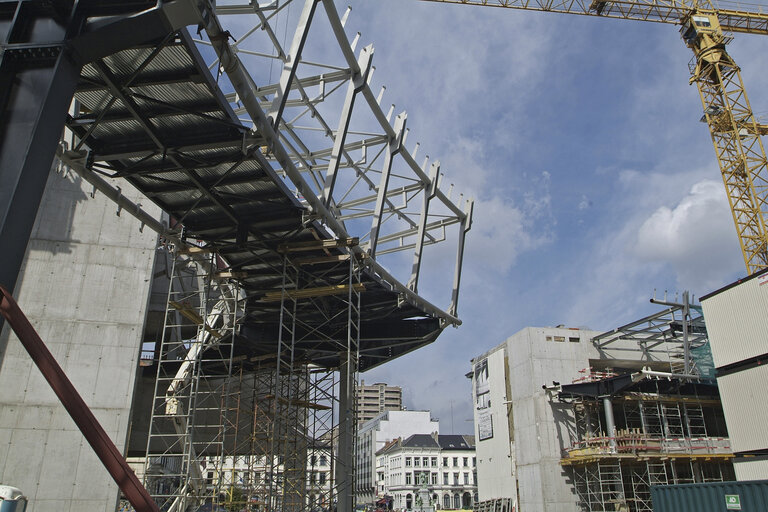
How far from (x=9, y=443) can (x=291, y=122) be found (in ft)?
61.7

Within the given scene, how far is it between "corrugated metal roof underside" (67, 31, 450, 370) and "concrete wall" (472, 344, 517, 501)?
23958 millimetres

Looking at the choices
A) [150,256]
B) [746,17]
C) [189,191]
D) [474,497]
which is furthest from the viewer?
[474,497]

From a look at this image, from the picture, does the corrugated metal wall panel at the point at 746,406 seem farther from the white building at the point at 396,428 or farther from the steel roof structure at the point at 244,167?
the white building at the point at 396,428

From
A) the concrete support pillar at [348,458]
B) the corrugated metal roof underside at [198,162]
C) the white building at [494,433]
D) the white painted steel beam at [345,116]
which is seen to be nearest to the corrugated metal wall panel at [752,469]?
the corrugated metal roof underside at [198,162]

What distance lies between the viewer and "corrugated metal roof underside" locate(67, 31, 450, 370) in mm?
14734

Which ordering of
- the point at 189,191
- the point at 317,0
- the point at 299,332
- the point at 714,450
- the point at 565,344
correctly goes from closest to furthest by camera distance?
the point at 317,0 < the point at 189,191 < the point at 299,332 < the point at 714,450 < the point at 565,344

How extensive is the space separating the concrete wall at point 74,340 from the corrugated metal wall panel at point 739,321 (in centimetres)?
2901

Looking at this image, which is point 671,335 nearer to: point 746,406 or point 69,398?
point 746,406

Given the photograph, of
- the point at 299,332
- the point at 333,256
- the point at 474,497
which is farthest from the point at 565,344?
the point at 474,497

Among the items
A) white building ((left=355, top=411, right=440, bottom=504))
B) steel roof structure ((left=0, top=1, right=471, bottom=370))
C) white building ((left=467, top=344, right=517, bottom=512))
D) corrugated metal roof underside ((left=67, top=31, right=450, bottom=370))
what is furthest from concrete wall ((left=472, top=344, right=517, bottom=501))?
white building ((left=355, top=411, right=440, bottom=504))

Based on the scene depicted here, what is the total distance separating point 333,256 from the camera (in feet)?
80.7

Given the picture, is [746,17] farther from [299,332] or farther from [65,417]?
[65,417]

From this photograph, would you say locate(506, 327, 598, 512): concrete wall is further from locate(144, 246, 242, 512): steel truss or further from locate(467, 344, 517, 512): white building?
locate(144, 246, 242, 512): steel truss

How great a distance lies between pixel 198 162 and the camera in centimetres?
1859
